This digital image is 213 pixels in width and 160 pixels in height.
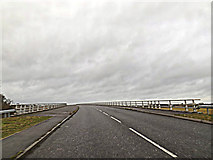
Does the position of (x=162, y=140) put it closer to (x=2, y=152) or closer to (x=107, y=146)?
(x=107, y=146)

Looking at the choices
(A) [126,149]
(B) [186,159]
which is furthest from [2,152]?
(B) [186,159]

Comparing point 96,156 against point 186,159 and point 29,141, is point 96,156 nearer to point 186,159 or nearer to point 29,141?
point 186,159

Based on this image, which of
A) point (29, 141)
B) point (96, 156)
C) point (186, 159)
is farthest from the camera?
point (29, 141)

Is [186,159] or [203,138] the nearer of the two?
[186,159]

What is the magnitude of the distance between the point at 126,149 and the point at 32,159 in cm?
312

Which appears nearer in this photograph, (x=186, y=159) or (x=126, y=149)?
(x=186, y=159)

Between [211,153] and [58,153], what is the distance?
16.8 feet

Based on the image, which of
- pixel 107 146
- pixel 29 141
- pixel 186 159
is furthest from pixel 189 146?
pixel 29 141

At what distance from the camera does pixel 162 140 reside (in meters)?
6.33

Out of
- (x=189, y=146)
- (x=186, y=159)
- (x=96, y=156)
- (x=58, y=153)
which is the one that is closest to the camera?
(x=186, y=159)

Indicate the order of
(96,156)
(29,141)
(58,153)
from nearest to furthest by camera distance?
(96,156) < (58,153) < (29,141)

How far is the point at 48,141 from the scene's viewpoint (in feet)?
21.8

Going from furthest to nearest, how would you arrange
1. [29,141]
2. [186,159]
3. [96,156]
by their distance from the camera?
[29,141], [96,156], [186,159]

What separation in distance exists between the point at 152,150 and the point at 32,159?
156 inches
